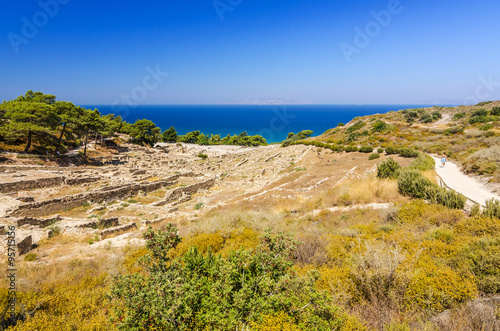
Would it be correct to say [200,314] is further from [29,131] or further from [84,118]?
[84,118]

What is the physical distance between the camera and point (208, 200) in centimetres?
1870

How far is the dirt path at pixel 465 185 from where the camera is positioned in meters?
10.2

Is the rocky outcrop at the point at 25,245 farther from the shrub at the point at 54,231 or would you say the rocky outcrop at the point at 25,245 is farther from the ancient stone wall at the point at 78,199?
the ancient stone wall at the point at 78,199

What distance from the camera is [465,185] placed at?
12227mm

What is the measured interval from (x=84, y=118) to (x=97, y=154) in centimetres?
702

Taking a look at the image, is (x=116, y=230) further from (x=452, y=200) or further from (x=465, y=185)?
(x=465, y=185)

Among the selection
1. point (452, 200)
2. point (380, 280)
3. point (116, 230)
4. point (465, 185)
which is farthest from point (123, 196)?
point (465, 185)

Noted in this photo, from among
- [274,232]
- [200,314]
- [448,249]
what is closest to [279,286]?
[200,314]

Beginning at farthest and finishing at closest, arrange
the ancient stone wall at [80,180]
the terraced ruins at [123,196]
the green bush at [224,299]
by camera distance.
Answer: the ancient stone wall at [80,180] < the terraced ruins at [123,196] < the green bush at [224,299]

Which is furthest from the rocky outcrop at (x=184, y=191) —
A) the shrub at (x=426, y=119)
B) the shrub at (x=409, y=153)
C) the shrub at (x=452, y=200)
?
the shrub at (x=426, y=119)

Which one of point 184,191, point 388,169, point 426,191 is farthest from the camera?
point 184,191

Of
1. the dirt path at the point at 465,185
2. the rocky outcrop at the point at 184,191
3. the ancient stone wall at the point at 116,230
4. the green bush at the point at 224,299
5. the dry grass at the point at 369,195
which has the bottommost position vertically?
the rocky outcrop at the point at 184,191

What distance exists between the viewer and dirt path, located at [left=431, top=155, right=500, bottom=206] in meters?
10.2

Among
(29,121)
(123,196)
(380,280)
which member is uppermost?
(29,121)
